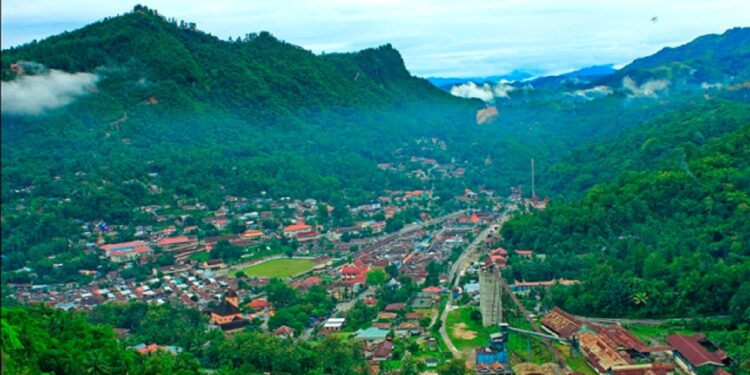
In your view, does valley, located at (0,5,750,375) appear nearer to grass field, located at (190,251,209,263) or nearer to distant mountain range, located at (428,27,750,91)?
grass field, located at (190,251,209,263)

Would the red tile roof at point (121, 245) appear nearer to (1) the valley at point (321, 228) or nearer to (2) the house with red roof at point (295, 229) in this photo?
(1) the valley at point (321, 228)

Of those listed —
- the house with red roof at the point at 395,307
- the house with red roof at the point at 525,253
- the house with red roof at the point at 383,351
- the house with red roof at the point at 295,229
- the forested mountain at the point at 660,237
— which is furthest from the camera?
the house with red roof at the point at 295,229

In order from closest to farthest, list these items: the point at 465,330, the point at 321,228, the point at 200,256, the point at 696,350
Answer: the point at 696,350 < the point at 465,330 < the point at 200,256 < the point at 321,228

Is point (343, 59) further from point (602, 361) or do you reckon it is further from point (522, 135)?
point (602, 361)

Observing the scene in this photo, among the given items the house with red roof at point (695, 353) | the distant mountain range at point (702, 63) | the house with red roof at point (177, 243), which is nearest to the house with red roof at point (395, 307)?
the house with red roof at point (695, 353)

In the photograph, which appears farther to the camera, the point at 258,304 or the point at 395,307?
the point at 258,304

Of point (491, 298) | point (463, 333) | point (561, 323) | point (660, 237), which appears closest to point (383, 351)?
point (463, 333)

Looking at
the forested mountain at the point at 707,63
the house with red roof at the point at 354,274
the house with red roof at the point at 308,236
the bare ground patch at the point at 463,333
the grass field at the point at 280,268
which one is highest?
the forested mountain at the point at 707,63

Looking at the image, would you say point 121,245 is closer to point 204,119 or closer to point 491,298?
point 491,298
